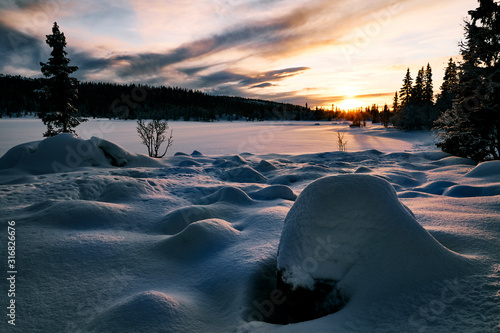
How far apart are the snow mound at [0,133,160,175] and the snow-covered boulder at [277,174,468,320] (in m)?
8.78

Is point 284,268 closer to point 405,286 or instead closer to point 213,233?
point 405,286

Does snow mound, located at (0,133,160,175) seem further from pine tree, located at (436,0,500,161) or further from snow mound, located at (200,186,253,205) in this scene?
pine tree, located at (436,0,500,161)

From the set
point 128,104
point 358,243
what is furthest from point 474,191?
point 128,104

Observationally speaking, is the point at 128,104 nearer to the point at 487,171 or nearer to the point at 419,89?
the point at 419,89

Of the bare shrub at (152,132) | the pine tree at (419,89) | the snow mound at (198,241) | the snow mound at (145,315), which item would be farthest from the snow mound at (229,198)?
the pine tree at (419,89)

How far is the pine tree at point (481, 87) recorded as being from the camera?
9.69m

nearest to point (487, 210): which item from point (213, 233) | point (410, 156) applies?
point (213, 233)

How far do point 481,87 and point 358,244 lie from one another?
1216 centimetres

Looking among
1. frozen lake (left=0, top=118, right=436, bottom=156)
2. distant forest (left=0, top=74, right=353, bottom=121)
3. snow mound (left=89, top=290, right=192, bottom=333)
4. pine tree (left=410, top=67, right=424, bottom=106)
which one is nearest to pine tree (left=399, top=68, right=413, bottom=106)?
pine tree (left=410, top=67, right=424, bottom=106)

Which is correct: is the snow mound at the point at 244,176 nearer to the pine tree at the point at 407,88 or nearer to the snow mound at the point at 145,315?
the snow mound at the point at 145,315

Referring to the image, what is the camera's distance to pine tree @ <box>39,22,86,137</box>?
47.8 feet

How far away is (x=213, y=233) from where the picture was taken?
137 inches

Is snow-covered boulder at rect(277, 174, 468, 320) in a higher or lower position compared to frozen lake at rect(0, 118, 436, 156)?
lower

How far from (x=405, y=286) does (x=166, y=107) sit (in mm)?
97907
